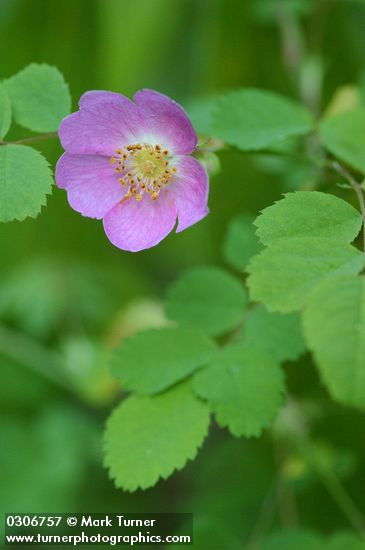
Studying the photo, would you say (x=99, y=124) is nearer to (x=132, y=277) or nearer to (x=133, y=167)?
(x=133, y=167)

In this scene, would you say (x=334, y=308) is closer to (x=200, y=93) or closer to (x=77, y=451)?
(x=77, y=451)

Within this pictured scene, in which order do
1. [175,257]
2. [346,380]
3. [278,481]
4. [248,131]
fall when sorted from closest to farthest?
[346,380]
[248,131]
[278,481]
[175,257]

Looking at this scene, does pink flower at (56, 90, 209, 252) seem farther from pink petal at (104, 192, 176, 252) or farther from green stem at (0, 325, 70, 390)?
green stem at (0, 325, 70, 390)

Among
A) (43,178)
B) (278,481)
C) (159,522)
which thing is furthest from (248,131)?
(159,522)

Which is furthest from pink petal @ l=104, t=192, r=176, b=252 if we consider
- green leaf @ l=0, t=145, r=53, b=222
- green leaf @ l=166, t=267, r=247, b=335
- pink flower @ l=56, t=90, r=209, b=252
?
green leaf @ l=166, t=267, r=247, b=335

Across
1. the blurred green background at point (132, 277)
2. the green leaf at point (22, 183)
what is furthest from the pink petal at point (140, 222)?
the blurred green background at point (132, 277)

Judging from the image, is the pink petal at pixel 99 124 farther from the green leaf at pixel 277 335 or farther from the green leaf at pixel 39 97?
the green leaf at pixel 277 335
